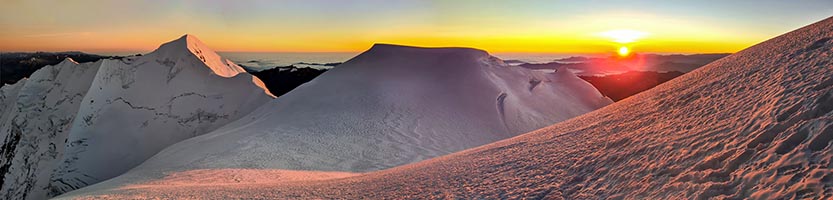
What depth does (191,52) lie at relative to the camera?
101 ft

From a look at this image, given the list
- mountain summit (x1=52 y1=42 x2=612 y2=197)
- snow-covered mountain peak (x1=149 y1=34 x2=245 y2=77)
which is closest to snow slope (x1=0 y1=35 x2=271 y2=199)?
snow-covered mountain peak (x1=149 y1=34 x2=245 y2=77)

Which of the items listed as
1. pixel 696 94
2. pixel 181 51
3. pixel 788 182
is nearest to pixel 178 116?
pixel 181 51

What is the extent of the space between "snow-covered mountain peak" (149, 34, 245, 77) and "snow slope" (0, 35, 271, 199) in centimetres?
6

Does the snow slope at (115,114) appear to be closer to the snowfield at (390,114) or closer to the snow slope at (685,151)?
the snowfield at (390,114)

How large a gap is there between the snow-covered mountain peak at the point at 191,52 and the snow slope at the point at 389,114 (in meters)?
9.02

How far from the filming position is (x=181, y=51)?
101ft

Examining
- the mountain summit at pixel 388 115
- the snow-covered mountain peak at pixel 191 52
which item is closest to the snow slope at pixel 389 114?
the mountain summit at pixel 388 115

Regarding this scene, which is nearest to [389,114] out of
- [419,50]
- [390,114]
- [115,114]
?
[390,114]

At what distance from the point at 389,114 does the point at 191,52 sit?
16242 millimetres

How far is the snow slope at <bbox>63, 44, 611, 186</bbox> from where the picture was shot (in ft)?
51.7

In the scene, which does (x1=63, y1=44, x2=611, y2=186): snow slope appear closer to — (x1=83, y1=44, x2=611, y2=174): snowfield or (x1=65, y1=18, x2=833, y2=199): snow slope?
(x1=83, y1=44, x2=611, y2=174): snowfield

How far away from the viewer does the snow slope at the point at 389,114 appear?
1576 centimetres

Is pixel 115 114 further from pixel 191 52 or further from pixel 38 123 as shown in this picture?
pixel 38 123

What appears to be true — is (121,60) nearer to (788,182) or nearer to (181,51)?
(181,51)
